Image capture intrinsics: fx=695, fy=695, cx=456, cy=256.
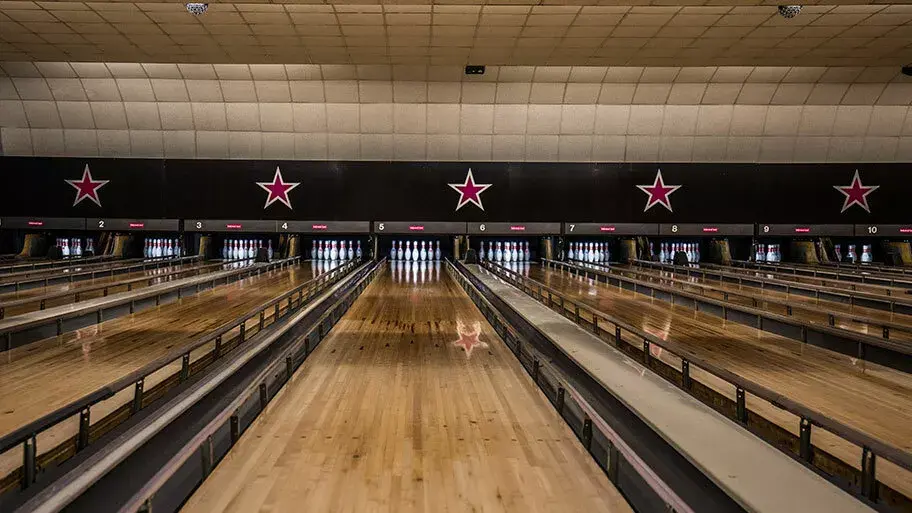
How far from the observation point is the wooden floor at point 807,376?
3.67 meters

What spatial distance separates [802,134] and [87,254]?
1679 cm

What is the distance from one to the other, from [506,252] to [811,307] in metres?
10.6

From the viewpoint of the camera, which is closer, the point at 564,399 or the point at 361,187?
the point at 564,399

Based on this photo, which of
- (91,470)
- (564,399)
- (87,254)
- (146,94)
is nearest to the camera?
(91,470)

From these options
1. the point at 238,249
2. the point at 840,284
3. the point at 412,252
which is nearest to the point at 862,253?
the point at 840,284

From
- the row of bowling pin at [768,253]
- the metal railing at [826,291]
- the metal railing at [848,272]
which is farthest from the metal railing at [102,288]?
the row of bowling pin at [768,253]

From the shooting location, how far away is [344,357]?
574cm

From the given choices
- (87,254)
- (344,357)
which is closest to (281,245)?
(87,254)

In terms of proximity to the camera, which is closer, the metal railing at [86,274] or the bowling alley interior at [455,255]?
the bowling alley interior at [455,255]

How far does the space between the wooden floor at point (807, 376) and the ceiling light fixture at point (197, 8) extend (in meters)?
5.58

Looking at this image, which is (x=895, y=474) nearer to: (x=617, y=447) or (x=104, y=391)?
(x=617, y=447)

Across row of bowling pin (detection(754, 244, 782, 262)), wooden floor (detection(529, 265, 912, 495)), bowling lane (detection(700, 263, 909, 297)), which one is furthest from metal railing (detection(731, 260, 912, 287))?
wooden floor (detection(529, 265, 912, 495))

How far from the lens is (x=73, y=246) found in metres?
16.3

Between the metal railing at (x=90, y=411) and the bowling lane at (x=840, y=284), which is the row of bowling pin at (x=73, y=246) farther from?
the bowling lane at (x=840, y=284)
